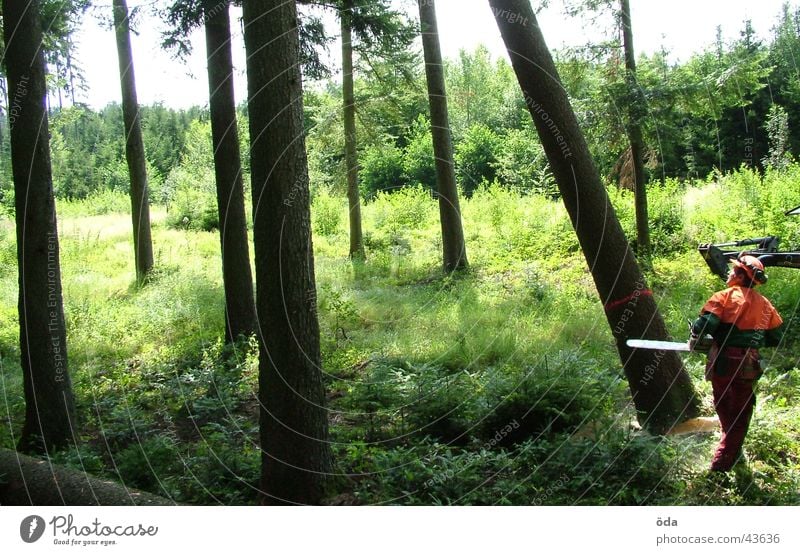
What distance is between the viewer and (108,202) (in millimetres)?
23906

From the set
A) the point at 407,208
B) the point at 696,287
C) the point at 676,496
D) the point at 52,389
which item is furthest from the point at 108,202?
the point at 676,496

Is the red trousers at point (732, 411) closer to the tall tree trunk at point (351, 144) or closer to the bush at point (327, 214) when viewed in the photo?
the tall tree trunk at point (351, 144)

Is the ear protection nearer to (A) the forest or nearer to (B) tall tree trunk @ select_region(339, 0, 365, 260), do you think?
(A) the forest

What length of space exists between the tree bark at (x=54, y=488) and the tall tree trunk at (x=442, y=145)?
10444 mm

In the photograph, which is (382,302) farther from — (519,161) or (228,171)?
(519,161)

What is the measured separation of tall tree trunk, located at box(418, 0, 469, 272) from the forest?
0.17 ft

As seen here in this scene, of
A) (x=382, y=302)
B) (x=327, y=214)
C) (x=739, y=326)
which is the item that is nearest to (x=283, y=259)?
(x=739, y=326)

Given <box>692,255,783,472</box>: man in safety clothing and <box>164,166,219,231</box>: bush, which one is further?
<box>164,166,219,231</box>: bush

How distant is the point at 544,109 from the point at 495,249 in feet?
32.2

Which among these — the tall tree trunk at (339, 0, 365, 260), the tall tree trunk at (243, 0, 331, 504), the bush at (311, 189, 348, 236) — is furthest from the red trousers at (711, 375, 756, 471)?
the bush at (311, 189, 348, 236)

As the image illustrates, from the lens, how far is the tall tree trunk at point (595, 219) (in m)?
6.54

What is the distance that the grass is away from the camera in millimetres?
5582

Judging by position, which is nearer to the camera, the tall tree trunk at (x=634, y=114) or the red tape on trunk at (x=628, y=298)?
the red tape on trunk at (x=628, y=298)

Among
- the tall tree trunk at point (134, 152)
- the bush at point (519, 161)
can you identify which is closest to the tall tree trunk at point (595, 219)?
the tall tree trunk at point (134, 152)
